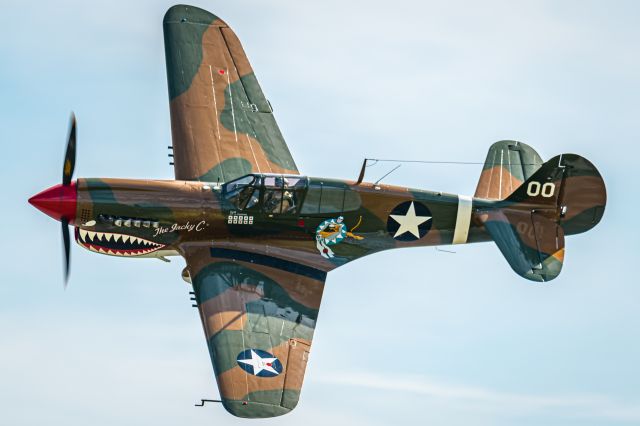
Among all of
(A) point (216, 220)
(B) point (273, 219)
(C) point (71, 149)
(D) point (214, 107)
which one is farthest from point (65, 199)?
(D) point (214, 107)

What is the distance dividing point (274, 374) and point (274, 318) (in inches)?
62.7

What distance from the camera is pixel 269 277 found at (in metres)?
31.0

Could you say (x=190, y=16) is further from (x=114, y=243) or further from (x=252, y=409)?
(x=252, y=409)

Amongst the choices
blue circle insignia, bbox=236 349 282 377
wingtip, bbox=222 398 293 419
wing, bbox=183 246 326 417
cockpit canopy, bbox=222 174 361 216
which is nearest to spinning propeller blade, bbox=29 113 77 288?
wing, bbox=183 246 326 417

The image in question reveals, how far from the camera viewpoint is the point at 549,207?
105ft

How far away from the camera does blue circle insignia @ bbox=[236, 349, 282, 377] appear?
2877cm

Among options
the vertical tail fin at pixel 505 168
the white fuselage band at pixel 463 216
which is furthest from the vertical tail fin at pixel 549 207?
the vertical tail fin at pixel 505 168

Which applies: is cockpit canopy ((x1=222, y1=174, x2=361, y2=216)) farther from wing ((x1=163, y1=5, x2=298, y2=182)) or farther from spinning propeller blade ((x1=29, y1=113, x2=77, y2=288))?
spinning propeller blade ((x1=29, y1=113, x2=77, y2=288))

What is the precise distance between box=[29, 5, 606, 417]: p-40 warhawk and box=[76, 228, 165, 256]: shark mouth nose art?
0.9 inches

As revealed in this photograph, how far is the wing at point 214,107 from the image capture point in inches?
1278

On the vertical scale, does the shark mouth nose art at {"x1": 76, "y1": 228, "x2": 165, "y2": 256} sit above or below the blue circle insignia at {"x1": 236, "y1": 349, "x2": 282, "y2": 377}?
above

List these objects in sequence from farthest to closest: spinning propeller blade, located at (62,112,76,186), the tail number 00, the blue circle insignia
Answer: the tail number 00 < spinning propeller blade, located at (62,112,76,186) < the blue circle insignia

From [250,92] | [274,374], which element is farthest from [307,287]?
[250,92]

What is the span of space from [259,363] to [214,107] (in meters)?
6.73
